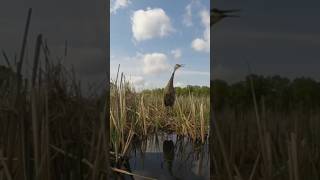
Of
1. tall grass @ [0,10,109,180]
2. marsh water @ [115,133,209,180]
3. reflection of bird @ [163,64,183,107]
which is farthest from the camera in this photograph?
reflection of bird @ [163,64,183,107]

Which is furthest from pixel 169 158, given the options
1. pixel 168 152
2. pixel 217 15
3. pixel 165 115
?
pixel 217 15

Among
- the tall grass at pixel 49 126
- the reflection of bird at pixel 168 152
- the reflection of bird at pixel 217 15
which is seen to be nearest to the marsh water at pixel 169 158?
the reflection of bird at pixel 168 152

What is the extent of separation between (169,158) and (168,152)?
190 millimetres

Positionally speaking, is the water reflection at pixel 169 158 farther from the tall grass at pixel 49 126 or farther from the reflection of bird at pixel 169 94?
the tall grass at pixel 49 126

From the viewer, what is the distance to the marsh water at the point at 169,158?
362cm

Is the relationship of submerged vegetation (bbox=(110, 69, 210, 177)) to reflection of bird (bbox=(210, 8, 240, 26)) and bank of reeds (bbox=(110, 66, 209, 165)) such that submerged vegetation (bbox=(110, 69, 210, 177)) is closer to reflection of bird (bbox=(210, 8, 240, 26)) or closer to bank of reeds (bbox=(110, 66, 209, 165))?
bank of reeds (bbox=(110, 66, 209, 165))

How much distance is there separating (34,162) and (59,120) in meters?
0.17

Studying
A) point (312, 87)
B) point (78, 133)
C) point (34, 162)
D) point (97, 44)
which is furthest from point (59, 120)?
point (312, 87)

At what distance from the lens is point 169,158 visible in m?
4.15

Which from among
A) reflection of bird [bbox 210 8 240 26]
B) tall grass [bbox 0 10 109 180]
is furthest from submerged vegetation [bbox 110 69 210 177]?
tall grass [bbox 0 10 109 180]

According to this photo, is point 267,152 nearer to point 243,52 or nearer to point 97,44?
point 243,52

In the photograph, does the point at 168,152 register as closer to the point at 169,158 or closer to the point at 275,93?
the point at 169,158

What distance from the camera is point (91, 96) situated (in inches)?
49.9

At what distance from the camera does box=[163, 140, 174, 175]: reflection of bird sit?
405cm
